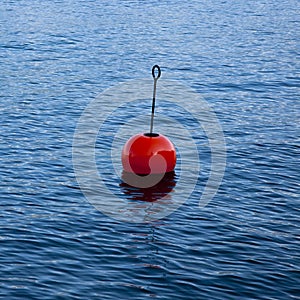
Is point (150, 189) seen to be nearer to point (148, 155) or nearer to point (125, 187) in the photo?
point (125, 187)

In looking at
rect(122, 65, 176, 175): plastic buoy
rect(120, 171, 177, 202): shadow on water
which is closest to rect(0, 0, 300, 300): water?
rect(120, 171, 177, 202): shadow on water

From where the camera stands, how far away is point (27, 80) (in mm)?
35469

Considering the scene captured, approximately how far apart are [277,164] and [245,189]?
2.62m

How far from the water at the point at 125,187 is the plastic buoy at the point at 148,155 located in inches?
38.9

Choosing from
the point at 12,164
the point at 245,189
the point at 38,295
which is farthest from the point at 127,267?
the point at 12,164

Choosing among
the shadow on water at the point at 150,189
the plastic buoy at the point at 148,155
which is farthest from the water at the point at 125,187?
the plastic buoy at the point at 148,155

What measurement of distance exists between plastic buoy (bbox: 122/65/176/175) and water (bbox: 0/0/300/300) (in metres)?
0.99

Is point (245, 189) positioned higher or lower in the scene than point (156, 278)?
higher

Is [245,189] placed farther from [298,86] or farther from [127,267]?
[298,86]

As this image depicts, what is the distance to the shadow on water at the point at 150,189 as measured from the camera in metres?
21.6

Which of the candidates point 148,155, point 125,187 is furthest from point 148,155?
point 125,187

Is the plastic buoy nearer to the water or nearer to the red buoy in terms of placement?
the red buoy

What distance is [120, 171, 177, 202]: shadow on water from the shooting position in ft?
70.7

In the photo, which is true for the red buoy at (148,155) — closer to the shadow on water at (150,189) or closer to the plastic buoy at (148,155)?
the plastic buoy at (148,155)
